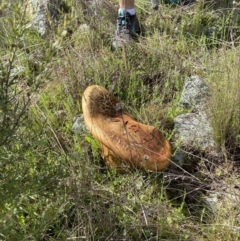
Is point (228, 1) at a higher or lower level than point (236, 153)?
higher

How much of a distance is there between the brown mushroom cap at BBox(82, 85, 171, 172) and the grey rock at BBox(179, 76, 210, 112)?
354 mm

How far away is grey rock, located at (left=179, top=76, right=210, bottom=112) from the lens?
6.86ft

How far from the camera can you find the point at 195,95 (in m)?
2.10

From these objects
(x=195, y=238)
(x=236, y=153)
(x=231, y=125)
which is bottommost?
(x=195, y=238)

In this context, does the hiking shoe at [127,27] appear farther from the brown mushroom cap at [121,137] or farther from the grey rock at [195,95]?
the brown mushroom cap at [121,137]

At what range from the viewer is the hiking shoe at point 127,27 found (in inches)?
99.0

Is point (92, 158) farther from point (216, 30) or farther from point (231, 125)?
point (216, 30)

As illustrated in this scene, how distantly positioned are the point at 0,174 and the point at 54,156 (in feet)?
1.56

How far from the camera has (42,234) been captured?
146cm

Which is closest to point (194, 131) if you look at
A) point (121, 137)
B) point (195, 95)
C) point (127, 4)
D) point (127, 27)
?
point (195, 95)

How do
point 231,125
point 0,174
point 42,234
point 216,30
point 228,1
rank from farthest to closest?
point 228,1, point 216,30, point 231,125, point 42,234, point 0,174

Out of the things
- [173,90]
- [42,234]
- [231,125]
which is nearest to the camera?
[42,234]

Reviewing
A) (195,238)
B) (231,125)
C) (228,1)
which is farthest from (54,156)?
(228,1)

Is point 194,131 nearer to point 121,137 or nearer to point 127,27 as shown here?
point 121,137
